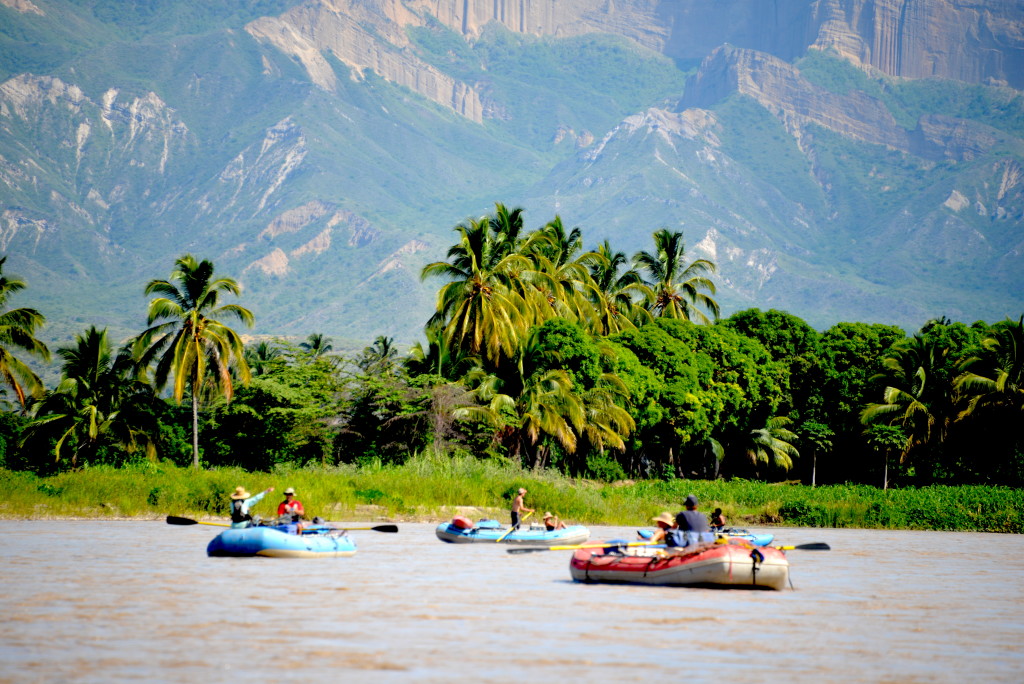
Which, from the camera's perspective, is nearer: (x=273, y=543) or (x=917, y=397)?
(x=273, y=543)

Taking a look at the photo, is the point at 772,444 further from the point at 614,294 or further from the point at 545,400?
the point at 545,400

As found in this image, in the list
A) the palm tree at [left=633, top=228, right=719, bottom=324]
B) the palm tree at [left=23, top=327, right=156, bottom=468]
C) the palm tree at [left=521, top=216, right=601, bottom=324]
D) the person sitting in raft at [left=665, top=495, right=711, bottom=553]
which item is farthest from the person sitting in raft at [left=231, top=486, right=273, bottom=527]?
the palm tree at [left=633, top=228, right=719, bottom=324]

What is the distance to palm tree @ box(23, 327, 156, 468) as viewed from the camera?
65125 millimetres

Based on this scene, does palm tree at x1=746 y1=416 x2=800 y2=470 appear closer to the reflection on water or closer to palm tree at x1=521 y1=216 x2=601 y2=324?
palm tree at x1=521 y1=216 x2=601 y2=324

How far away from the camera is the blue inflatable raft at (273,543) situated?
31.2 metres

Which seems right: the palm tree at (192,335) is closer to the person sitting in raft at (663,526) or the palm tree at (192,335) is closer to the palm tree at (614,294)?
the palm tree at (614,294)

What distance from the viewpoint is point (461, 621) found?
73.4 feet

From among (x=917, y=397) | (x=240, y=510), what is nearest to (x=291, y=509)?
(x=240, y=510)

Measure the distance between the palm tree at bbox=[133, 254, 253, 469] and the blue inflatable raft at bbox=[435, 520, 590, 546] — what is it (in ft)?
78.9

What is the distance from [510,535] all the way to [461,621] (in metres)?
15.0

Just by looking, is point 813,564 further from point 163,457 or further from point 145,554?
point 163,457

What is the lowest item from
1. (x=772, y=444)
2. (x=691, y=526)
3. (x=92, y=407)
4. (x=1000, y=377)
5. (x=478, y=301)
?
(x=691, y=526)

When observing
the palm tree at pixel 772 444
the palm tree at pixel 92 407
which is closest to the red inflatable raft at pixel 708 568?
the palm tree at pixel 92 407

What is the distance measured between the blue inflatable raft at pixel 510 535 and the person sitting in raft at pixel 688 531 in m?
8.72
